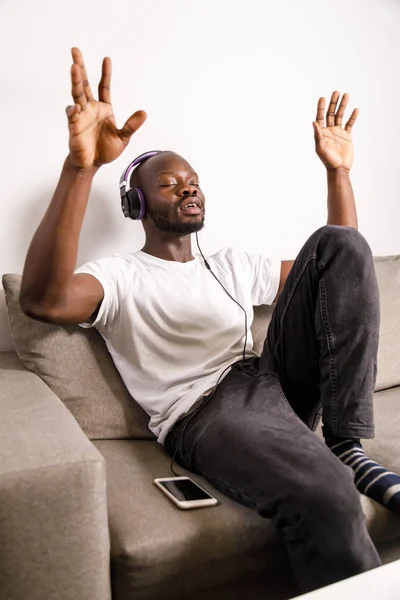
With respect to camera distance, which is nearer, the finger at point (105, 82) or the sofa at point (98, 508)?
the sofa at point (98, 508)

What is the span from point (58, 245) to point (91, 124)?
0.28 m

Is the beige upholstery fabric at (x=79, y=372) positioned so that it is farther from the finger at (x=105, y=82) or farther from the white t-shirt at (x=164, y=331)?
the finger at (x=105, y=82)

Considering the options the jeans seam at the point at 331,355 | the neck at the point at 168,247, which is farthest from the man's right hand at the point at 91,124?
the jeans seam at the point at 331,355

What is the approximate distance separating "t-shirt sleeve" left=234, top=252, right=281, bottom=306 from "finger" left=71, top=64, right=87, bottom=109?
2.28ft

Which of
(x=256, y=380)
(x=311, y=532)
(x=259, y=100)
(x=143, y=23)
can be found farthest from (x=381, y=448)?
(x=143, y=23)

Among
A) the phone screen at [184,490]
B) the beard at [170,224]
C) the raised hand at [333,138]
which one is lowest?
the phone screen at [184,490]

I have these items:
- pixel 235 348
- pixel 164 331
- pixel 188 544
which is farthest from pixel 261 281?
pixel 188 544

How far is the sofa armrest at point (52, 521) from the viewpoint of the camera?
33.7 inches

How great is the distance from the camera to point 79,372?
144 cm

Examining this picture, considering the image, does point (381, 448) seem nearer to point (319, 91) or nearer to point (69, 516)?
point (69, 516)

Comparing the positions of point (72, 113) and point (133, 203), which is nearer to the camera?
point (72, 113)

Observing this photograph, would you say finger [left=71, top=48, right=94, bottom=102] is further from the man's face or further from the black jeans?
the black jeans

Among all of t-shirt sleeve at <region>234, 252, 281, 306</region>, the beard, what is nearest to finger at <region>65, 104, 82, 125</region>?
the beard

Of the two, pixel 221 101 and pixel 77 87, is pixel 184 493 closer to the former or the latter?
pixel 77 87
